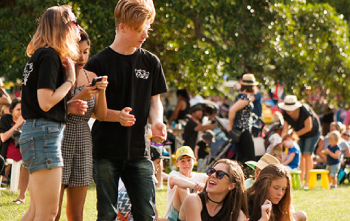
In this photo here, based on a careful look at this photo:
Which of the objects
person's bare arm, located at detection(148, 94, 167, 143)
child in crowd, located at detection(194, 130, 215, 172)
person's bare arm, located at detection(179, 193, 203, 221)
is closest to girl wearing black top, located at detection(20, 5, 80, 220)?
person's bare arm, located at detection(148, 94, 167, 143)

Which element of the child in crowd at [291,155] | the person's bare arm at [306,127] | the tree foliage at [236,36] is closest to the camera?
the child in crowd at [291,155]

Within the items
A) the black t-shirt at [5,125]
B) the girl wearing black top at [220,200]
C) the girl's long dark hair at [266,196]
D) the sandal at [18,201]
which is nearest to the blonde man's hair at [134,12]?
the girl wearing black top at [220,200]

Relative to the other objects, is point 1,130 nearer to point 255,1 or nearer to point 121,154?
point 121,154

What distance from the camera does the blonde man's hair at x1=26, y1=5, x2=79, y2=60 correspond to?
3.61m

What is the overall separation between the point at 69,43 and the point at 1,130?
214 inches

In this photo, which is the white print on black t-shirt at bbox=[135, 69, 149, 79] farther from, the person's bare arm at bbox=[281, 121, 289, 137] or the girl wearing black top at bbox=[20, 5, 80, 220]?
the person's bare arm at bbox=[281, 121, 289, 137]

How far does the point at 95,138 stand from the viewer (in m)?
4.05

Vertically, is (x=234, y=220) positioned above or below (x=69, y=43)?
below

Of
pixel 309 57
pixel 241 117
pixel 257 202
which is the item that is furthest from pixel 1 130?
pixel 309 57

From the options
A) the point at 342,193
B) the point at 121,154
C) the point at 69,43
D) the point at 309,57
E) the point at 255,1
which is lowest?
the point at 342,193

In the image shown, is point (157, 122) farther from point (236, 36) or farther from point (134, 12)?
point (236, 36)

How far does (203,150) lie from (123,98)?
9098mm

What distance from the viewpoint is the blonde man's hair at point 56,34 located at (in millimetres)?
3613

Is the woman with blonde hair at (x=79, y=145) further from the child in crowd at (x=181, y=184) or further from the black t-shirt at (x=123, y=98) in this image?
the child in crowd at (x=181, y=184)
